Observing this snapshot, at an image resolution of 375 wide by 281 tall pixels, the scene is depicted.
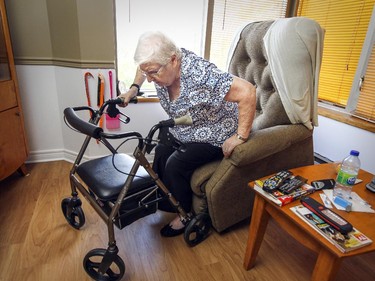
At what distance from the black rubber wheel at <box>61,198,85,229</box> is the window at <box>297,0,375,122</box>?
206cm

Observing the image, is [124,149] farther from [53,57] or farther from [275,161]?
[275,161]

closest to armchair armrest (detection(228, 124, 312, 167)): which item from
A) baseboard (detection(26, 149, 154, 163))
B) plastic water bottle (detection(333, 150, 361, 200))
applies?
plastic water bottle (detection(333, 150, 361, 200))

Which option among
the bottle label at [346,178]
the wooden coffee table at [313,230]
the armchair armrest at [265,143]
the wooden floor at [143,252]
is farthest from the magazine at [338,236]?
the wooden floor at [143,252]

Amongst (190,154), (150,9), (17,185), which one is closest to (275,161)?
(190,154)

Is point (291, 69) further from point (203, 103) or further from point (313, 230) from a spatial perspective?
point (313, 230)

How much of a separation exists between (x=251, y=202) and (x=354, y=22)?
5.24ft

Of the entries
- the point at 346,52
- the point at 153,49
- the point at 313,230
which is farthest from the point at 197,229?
the point at 346,52

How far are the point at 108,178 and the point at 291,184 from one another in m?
0.86

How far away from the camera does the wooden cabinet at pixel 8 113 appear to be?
1.66 meters

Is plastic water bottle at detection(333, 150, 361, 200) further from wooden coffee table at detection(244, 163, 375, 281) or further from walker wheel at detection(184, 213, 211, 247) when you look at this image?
walker wheel at detection(184, 213, 211, 247)

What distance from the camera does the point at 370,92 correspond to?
72.2 inches

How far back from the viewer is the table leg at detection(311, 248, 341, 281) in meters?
0.86

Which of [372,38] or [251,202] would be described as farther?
[372,38]

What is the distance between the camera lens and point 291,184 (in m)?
1.12
